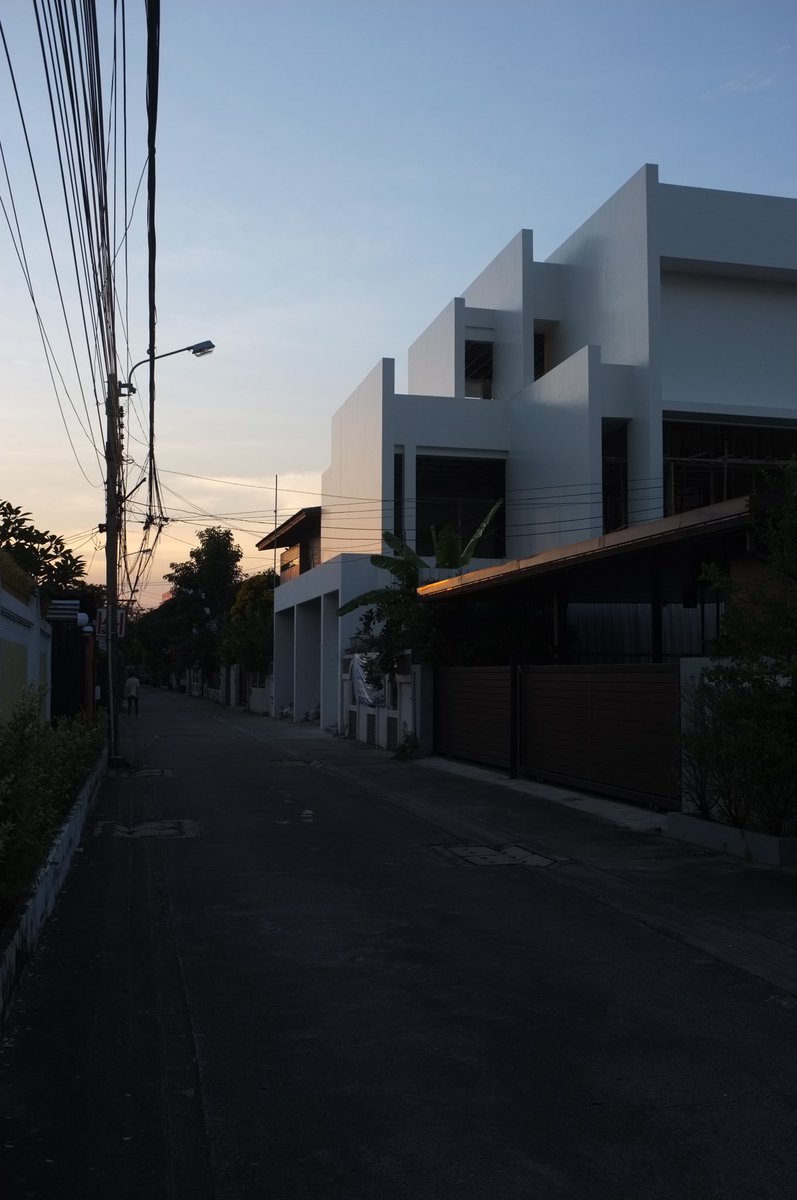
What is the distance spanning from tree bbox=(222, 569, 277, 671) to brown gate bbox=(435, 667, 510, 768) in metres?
27.3

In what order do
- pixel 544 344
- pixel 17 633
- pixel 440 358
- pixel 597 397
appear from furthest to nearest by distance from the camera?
pixel 440 358 < pixel 544 344 < pixel 597 397 < pixel 17 633

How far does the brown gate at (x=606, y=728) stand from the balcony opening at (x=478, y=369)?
2163cm

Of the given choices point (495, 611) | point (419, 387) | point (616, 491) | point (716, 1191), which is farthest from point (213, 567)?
point (716, 1191)

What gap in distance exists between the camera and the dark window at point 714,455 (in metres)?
30.9

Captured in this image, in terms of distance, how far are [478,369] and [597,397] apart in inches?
463

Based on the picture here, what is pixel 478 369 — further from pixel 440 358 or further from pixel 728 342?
pixel 728 342

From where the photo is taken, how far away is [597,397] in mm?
29766

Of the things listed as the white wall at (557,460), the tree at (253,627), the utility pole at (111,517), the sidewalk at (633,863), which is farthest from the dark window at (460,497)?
the sidewalk at (633,863)

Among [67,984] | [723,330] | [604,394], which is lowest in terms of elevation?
[67,984]

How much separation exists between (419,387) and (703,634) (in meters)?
22.3

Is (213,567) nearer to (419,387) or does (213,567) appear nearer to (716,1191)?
(419,387)

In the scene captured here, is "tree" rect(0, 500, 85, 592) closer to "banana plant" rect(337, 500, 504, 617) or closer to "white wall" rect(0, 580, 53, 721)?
"white wall" rect(0, 580, 53, 721)

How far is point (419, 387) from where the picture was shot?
4253 cm

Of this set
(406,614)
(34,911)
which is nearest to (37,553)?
(34,911)
